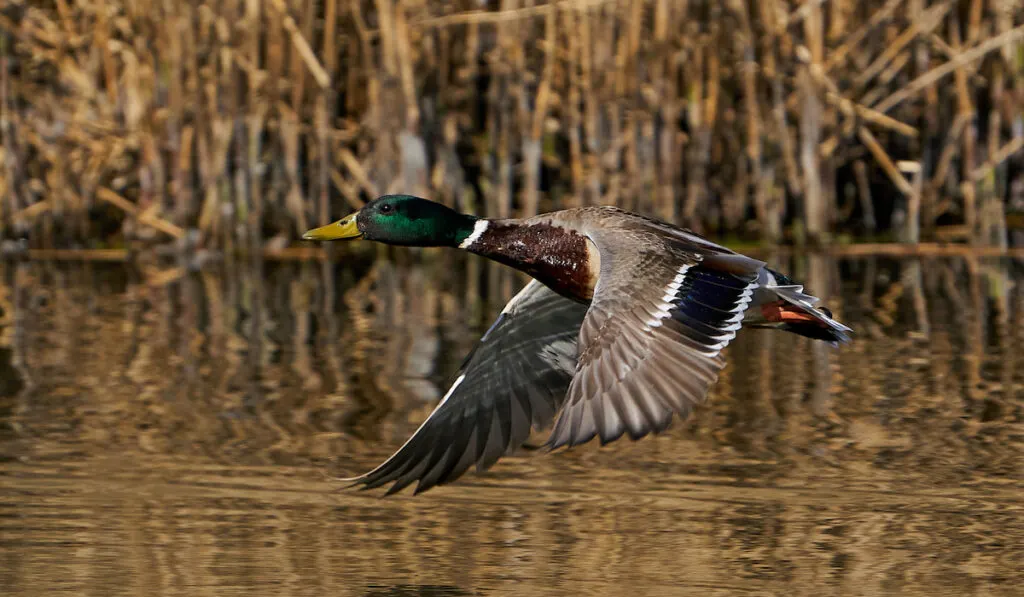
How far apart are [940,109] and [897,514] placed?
26.5 ft

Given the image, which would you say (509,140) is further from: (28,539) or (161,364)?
(28,539)

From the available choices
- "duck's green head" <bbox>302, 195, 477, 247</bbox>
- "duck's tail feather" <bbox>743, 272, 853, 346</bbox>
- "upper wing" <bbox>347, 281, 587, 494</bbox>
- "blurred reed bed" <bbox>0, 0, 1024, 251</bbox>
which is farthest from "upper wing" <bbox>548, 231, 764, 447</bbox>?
"blurred reed bed" <bbox>0, 0, 1024, 251</bbox>

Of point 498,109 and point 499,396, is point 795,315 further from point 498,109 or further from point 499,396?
point 498,109

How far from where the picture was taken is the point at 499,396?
6.03 meters

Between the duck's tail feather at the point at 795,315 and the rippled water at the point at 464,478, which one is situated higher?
the duck's tail feather at the point at 795,315

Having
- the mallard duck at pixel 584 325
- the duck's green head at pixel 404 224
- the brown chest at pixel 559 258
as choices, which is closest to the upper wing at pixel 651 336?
the mallard duck at pixel 584 325

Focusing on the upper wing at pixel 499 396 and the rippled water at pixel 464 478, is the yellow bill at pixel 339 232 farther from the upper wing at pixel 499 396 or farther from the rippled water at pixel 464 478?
the rippled water at pixel 464 478

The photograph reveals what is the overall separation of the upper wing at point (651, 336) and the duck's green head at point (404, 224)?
2.65 feet

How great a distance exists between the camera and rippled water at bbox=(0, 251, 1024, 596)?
16.7ft

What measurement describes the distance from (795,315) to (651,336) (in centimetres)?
108

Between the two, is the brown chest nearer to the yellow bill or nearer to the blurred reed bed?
the yellow bill

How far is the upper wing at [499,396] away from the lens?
5.73 m

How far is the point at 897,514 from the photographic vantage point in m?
5.75

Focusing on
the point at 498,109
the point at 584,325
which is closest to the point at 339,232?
the point at 584,325
